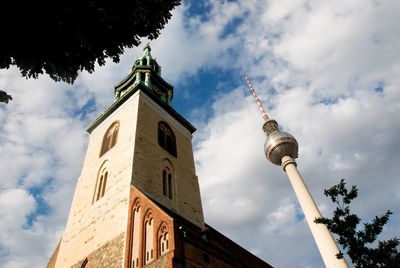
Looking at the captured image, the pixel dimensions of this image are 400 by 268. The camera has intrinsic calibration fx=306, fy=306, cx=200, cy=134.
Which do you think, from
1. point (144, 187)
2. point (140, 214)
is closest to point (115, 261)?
point (140, 214)

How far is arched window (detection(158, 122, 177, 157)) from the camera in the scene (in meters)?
19.3

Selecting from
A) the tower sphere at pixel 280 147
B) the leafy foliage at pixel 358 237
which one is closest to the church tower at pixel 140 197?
the leafy foliage at pixel 358 237

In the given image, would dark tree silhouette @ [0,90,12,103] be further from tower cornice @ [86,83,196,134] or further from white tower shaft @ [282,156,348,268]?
white tower shaft @ [282,156,348,268]

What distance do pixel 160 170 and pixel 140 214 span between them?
16.1ft

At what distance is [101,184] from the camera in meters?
16.8

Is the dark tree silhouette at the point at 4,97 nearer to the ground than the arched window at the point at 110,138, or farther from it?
nearer to the ground

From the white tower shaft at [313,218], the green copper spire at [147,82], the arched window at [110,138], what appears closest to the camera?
the arched window at [110,138]

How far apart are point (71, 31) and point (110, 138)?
50.7 ft

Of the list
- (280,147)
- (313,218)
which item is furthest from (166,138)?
(280,147)

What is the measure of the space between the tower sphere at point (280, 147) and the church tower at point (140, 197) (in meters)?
14.4

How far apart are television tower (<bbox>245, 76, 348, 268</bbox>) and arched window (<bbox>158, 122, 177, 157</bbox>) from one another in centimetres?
1166

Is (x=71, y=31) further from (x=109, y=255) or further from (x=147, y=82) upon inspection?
(x=147, y=82)

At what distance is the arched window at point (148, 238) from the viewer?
10380 mm

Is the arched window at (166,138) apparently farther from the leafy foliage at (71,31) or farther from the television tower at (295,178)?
the leafy foliage at (71,31)
